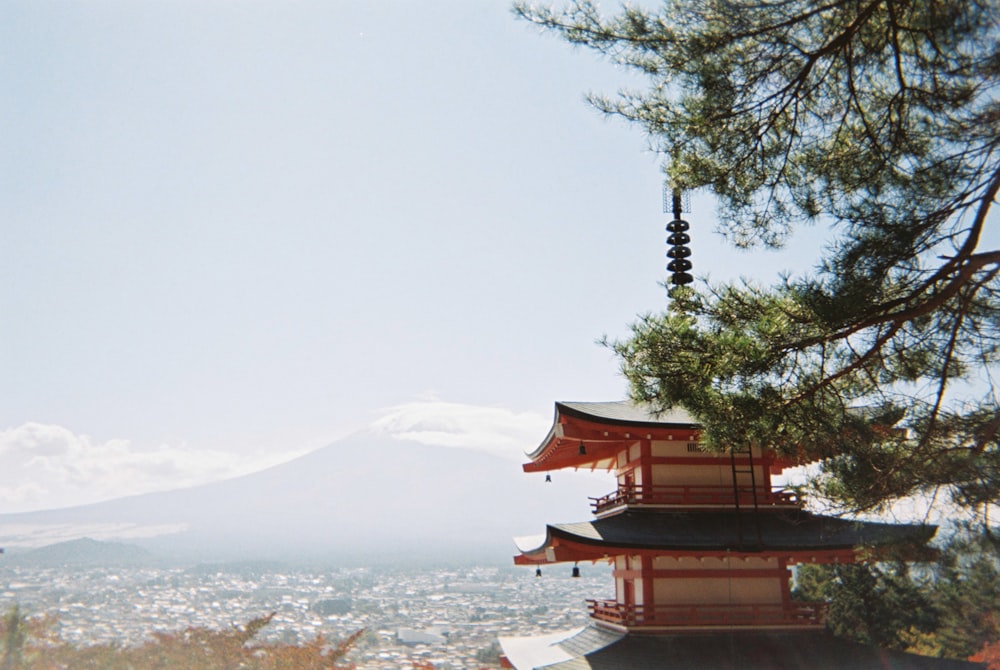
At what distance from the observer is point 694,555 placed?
29.9ft

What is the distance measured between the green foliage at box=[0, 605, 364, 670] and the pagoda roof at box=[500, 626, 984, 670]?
400 inches

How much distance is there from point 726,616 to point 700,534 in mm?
1116

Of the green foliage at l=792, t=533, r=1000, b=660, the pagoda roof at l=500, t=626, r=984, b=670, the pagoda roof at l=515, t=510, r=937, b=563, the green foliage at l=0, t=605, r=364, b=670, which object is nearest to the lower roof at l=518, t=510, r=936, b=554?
the pagoda roof at l=515, t=510, r=937, b=563

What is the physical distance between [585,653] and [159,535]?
14709cm

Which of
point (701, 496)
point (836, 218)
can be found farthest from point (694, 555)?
point (836, 218)

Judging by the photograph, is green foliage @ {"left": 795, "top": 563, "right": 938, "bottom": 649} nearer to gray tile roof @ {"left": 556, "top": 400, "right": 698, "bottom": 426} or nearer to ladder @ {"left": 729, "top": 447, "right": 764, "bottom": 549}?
ladder @ {"left": 729, "top": 447, "right": 764, "bottom": 549}

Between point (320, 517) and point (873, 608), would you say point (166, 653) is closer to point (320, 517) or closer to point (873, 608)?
point (873, 608)

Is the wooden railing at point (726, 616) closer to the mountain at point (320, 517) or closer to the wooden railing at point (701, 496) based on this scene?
the wooden railing at point (701, 496)

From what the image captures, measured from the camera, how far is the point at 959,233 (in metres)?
4.61

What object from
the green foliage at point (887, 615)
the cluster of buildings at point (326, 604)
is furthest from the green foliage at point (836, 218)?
the cluster of buildings at point (326, 604)

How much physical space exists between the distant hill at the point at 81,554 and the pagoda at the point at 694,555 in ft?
236

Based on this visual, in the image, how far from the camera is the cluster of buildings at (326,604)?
133 feet

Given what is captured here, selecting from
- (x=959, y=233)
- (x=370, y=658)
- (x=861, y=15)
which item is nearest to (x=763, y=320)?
(x=959, y=233)

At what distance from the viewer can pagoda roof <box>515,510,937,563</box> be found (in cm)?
905
